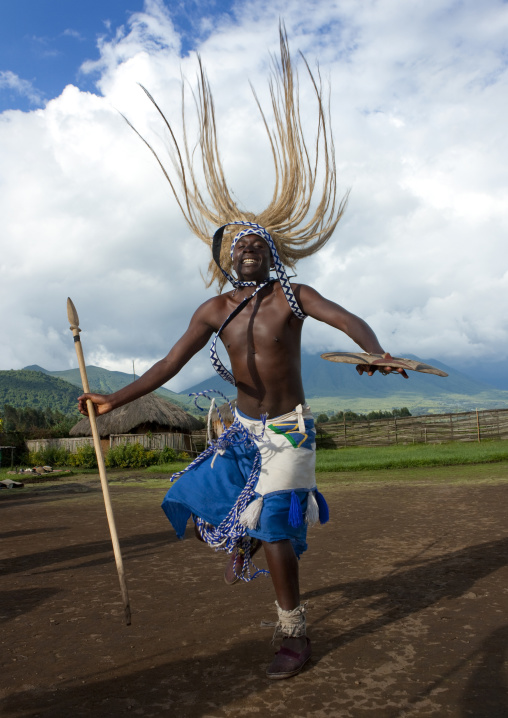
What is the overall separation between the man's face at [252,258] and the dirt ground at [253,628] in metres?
1.85

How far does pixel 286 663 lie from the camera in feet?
8.10

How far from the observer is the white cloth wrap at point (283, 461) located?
287cm

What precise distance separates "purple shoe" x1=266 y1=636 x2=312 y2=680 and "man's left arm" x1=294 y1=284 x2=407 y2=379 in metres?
1.25

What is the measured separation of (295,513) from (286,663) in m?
0.63

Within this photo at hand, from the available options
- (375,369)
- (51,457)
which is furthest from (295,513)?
(51,457)

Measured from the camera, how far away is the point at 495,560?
4.29 m

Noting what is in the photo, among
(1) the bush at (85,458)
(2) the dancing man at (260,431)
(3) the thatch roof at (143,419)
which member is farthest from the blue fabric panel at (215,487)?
(3) the thatch roof at (143,419)

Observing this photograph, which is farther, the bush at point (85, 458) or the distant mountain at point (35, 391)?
the distant mountain at point (35, 391)

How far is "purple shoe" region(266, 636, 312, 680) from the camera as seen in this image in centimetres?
242

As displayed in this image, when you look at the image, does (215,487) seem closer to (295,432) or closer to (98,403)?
(295,432)

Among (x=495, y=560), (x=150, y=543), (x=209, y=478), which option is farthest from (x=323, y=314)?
(x=150, y=543)

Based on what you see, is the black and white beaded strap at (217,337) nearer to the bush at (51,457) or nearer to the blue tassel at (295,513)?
the blue tassel at (295,513)

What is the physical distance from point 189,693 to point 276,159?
3094 mm

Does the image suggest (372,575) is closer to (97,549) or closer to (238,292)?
(238,292)
